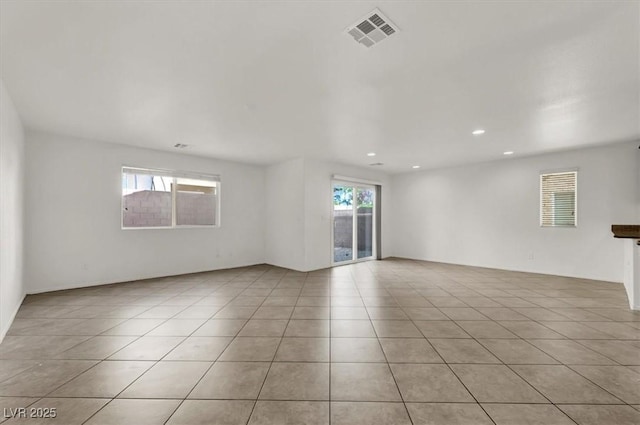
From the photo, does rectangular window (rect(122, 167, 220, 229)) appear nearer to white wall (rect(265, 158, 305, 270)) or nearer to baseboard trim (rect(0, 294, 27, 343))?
white wall (rect(265, 158, 305, 270))

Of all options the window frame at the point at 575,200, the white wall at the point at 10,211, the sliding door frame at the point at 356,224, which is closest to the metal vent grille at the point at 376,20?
the white wall at the point at 10,211

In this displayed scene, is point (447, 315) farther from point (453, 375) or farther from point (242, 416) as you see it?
point (242, 416)

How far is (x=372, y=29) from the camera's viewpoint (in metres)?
1.89

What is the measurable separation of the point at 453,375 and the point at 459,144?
4.17 meters

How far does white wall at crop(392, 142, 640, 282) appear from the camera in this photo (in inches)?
192

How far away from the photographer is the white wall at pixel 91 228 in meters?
4.24

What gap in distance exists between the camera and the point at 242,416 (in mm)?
1621

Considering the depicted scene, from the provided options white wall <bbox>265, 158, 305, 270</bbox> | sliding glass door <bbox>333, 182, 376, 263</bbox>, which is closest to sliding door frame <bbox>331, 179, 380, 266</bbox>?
sliding glass door <bbox>333, 182, 376, 263</bbox>

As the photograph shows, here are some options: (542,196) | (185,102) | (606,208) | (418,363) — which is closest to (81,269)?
(185,102)

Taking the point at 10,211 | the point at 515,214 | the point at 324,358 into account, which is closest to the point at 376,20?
the point at 324,358

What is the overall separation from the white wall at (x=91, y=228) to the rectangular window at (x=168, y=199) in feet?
0.52

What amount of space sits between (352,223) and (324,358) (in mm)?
5009

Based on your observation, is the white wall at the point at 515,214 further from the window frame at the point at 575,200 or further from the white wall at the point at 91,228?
the white wall at the point at 91,228

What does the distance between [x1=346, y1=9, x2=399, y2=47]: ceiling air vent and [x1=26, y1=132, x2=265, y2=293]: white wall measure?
500cm
